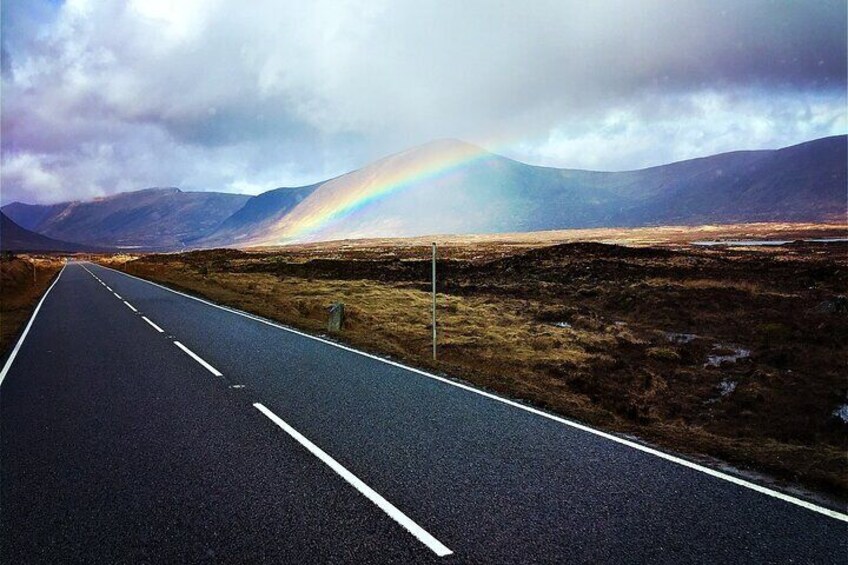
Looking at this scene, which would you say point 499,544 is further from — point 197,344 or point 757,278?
point 757,278

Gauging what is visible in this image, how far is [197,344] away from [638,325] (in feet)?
59.6

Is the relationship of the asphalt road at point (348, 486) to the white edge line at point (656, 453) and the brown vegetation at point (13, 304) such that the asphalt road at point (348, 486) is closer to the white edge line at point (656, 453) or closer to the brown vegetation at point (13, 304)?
the white edge line at point (656, 453)

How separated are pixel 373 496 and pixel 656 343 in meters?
16.5

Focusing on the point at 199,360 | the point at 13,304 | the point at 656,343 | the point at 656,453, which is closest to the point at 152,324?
the point at 199,360

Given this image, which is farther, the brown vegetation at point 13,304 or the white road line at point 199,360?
the brown vegetation at point 13,304

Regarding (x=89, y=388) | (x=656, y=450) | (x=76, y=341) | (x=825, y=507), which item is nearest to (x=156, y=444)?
(x=89, y=388)

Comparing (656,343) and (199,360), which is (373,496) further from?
(656,343)

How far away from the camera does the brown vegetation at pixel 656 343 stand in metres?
9.52

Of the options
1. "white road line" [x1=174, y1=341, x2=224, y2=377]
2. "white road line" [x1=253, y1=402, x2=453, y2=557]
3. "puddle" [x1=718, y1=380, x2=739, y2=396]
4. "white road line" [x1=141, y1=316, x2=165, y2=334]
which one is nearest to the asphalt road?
"white road line" [x1=253, y1=402, x2=453, y2=557]

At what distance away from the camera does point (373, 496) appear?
522 cm

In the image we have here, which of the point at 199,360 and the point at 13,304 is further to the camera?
A: the point at 13,304

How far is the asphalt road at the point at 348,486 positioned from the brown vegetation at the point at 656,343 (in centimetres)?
142

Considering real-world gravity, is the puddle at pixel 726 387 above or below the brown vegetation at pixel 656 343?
below

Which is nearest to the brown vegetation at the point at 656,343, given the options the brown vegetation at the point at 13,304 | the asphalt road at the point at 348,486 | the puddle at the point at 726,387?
the puddle at the point at 726,387
